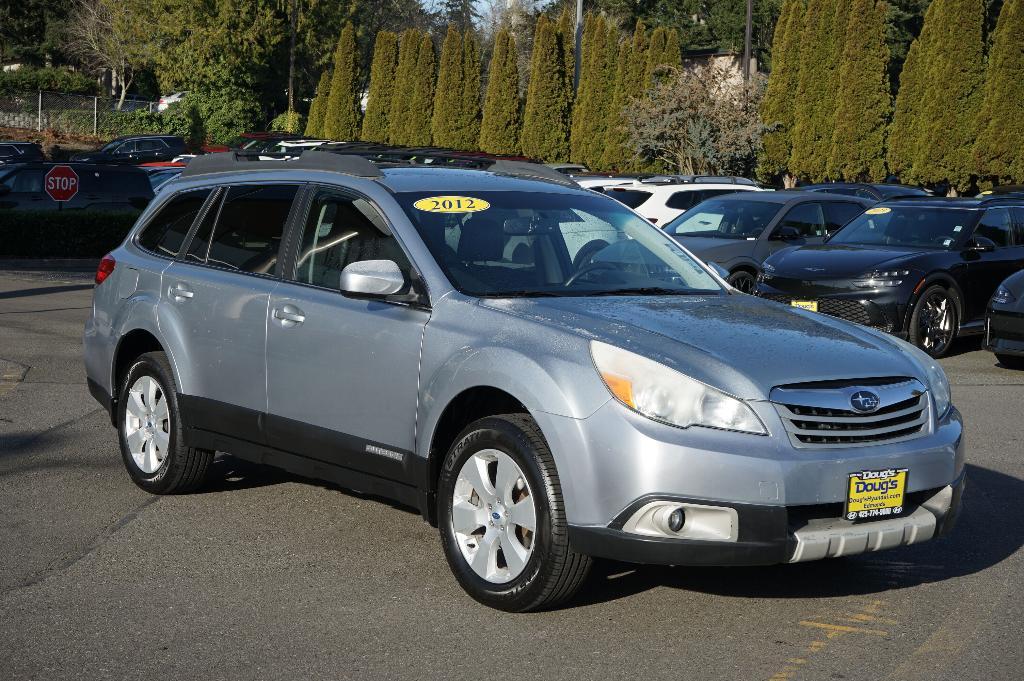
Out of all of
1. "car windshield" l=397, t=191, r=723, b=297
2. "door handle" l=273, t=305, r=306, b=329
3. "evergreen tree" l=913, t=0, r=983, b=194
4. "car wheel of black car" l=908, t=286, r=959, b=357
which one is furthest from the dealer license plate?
"evergreen tree" l=913, t=0, r=983, b=194

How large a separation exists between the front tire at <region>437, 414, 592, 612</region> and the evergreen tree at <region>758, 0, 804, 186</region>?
120 feet

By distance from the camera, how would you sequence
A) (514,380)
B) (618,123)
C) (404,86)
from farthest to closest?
1. (404,86)
2. (618,123)
3. (514,380)

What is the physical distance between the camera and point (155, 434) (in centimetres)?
752

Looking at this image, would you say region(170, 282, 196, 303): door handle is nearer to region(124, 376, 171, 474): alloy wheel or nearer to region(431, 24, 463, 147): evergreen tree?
region(124, 376, 171, 474): alloy wheel

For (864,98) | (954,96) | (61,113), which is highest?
(954,96)

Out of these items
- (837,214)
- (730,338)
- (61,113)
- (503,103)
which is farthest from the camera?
(61,113)

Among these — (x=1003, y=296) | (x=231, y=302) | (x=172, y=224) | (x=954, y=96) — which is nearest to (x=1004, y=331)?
(x=1003, y=296)

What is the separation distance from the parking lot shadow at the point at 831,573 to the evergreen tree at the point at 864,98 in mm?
32232

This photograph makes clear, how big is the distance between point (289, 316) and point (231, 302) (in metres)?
0.53

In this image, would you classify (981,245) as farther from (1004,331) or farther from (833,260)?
(1004,331)

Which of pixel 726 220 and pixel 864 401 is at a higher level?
pixel 864 401

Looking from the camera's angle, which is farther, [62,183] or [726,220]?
[62,183]

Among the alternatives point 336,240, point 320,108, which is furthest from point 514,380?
point 320,108

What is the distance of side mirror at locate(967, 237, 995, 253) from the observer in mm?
14891
